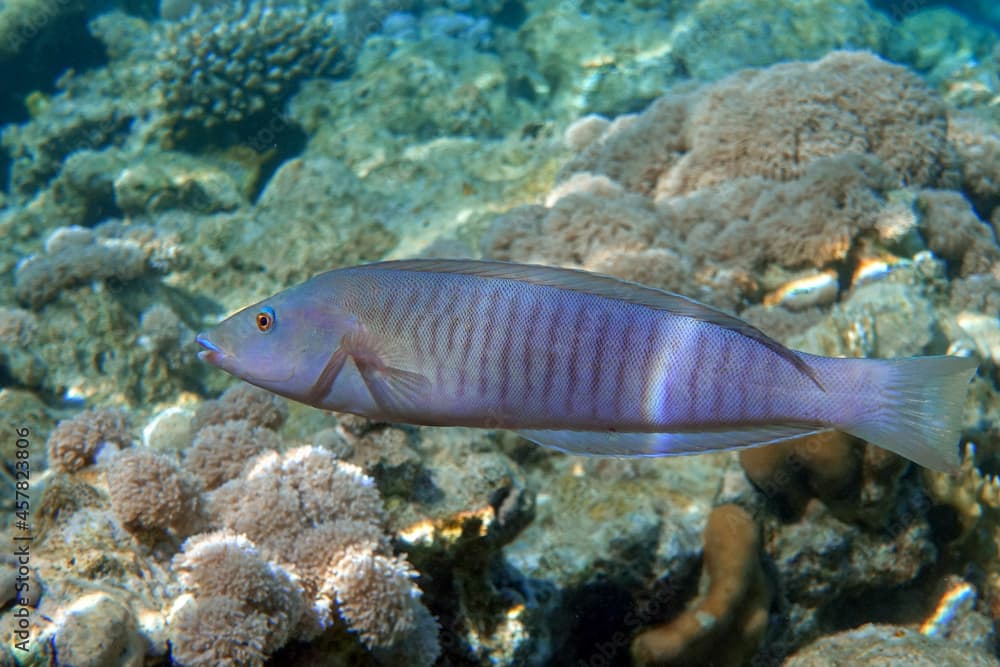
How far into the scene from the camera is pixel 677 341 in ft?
5.24

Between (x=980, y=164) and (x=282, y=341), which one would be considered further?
(x=980, y=164)

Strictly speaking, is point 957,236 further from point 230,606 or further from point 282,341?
point 230,606

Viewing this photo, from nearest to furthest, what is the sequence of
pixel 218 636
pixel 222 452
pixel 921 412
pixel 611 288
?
pixel 921 412 → pixel 611 288 → pixel 218 636 → pixel 222 452

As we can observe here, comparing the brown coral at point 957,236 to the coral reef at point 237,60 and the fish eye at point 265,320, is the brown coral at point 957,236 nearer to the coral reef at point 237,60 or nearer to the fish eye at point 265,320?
the fish eye at point 265,320

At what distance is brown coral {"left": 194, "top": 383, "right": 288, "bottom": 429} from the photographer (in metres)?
3.79

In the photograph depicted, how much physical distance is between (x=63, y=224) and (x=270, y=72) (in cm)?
395

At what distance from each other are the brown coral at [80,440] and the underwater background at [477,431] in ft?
0.05

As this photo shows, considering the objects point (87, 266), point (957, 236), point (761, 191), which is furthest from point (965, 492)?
point (87, 266)

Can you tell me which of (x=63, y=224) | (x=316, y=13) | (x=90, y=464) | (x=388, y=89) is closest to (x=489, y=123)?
(x=388, y=89)

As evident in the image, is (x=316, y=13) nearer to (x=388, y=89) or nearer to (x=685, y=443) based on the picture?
(x=388, y=89)

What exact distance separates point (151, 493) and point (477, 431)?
5.46 feet

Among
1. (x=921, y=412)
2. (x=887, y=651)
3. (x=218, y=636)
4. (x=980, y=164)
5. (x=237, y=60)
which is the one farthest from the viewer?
(x=237, y=60)

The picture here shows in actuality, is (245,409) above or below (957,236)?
above

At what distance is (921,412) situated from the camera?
1562 mm
